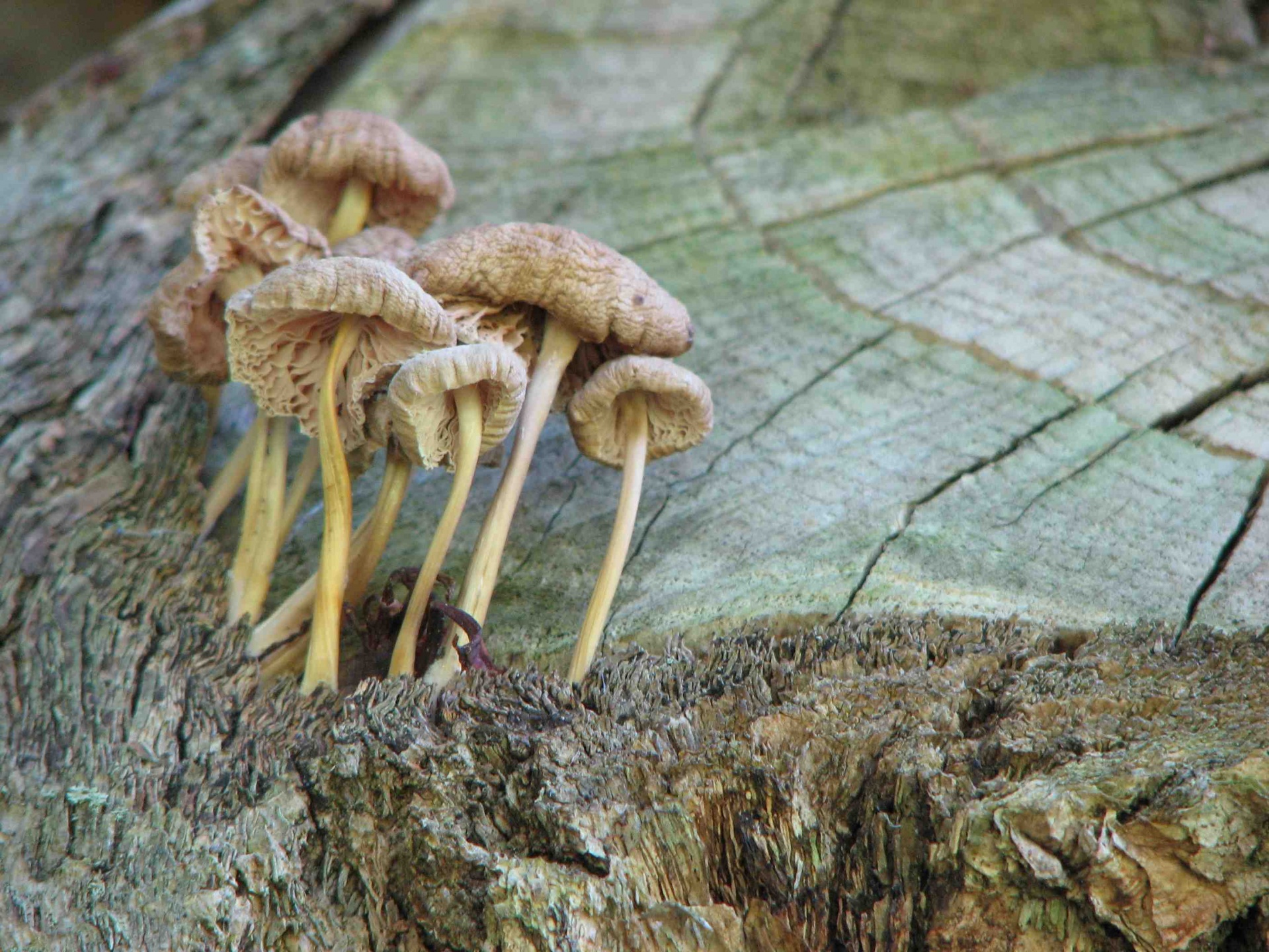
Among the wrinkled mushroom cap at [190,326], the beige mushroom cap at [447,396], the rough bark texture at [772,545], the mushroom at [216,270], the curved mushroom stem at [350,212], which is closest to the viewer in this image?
the rough bark texture at [772,545]

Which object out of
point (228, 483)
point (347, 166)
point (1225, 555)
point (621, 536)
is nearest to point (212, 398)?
point (228, 483)

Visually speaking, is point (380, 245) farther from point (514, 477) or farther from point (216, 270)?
point (514, 477)

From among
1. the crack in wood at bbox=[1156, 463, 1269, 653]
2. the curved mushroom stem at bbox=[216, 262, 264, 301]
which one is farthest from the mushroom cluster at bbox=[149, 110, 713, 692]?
the crack in wood at bbox=[1156, 463, 1269, 653]

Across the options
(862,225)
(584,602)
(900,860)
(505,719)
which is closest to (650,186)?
(862,225)

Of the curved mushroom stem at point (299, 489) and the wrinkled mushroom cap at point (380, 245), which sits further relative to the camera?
the curved mushroom stem at point (299, 489)

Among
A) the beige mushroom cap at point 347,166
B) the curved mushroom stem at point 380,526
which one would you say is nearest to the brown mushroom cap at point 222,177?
the beige mushroom cap at point 347,166

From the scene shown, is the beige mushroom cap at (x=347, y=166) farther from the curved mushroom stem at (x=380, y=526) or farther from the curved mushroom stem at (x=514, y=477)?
the curved mushroom stem at (x=380, y=526)

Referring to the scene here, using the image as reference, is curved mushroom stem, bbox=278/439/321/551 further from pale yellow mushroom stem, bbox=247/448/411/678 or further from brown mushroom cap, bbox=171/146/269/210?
brown mushroom cap, bbox=171/146/269/210
